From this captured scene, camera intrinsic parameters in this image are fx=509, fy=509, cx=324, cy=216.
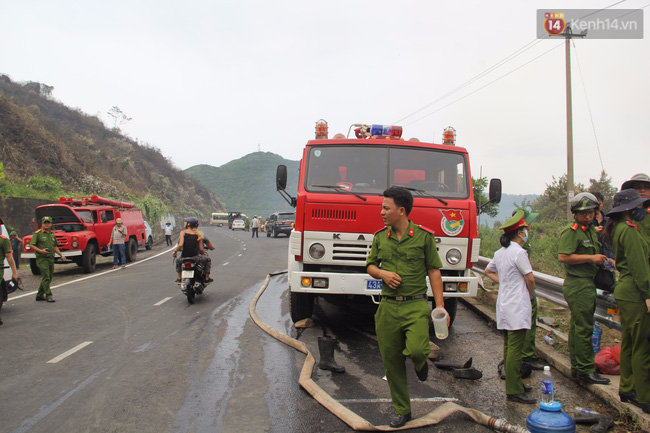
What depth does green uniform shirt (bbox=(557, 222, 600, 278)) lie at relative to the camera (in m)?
4.93

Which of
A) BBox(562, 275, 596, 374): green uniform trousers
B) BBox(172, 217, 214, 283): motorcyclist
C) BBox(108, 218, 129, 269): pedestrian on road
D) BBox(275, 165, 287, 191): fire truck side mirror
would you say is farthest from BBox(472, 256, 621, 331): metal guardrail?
BBox(108, 218, 129, 269): pedestrian on road

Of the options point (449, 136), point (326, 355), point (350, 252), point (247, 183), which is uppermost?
point (247, 183)

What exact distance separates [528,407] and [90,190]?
35302 mm

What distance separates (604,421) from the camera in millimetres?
4043

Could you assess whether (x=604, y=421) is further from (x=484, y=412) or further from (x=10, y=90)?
(x=10, y=90)

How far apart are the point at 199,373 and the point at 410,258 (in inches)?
113

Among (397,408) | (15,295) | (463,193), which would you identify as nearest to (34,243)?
(15,295)

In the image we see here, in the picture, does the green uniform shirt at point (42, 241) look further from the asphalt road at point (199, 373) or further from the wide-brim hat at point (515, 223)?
the wide-brim hat at point (515, 223)

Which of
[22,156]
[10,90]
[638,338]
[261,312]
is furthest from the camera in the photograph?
[10,90]

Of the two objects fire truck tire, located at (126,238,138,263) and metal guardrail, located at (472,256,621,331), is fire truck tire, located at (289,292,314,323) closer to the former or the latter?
metal guardrail, located at (472,256,621,331)

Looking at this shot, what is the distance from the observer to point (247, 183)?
552ft

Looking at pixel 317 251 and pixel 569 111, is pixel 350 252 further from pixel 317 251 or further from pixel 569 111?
pixel 569 111

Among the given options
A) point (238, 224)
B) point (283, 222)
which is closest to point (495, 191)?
point (283, 222)

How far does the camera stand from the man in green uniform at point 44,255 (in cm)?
1037
